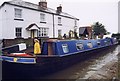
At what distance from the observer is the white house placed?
20250 mm

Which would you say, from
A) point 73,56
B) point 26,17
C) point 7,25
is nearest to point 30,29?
point 26,17

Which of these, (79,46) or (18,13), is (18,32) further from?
(79,46)

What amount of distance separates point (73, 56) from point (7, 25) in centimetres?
967

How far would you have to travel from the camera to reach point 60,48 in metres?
12.1

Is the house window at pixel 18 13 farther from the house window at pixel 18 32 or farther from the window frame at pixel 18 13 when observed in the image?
the house window at pixel 18 32

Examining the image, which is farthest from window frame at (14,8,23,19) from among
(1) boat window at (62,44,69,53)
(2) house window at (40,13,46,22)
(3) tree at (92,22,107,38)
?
(3) tree at (92,22,107,38)

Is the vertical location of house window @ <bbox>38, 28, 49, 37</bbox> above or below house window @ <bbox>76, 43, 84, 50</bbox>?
above

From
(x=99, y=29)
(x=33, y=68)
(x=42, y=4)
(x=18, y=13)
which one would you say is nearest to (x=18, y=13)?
(x=18, y=13)

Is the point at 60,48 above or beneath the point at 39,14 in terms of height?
beneath

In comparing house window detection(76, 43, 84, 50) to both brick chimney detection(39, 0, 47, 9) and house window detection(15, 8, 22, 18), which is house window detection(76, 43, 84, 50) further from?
brick chimney detection(39, 0, 47, 9)

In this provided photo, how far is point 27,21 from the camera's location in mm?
22656

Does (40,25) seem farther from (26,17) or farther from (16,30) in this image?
(16,30)

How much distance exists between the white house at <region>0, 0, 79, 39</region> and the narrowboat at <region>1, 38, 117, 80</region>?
7.20 m

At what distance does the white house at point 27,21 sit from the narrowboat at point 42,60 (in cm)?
720
